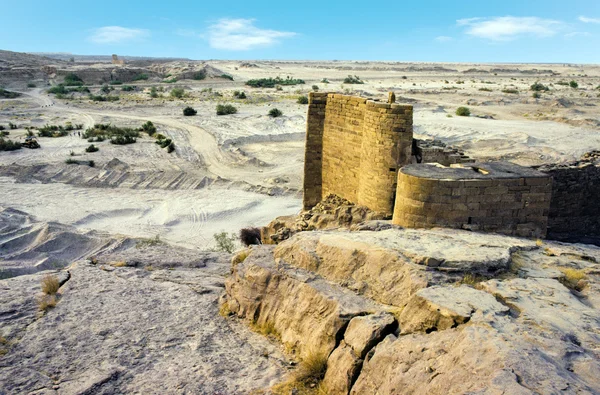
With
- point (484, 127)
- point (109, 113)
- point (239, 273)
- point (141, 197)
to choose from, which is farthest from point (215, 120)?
point (239, 273)

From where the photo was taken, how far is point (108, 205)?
17.1 metres

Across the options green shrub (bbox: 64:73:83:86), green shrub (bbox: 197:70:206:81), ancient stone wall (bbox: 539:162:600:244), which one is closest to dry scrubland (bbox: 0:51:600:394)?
ancient stone wall (bbox: 539:162:600:244)

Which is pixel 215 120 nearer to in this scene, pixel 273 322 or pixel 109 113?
pixel 109 113

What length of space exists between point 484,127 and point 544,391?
24.4m

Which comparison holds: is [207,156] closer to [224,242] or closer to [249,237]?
[249,237]

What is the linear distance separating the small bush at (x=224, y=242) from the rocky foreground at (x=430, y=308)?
5038 millimetres

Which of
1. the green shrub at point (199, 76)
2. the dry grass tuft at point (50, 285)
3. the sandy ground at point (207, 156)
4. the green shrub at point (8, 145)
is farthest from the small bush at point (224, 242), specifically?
the green shrub at point (199, 76)

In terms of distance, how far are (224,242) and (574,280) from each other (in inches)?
371

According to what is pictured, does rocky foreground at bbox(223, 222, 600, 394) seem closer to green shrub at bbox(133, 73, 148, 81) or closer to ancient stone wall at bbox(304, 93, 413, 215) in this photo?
ancient stone wall at bbox(304, 93, 413, 215)

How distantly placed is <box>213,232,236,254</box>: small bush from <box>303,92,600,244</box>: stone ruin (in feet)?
8.86

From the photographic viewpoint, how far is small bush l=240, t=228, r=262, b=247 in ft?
45.0

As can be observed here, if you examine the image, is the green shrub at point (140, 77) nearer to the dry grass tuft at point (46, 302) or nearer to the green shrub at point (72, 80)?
the green shrub at point (72, 80)

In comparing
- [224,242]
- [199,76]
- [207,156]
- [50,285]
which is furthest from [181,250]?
[199,76]

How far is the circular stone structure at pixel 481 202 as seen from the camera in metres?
7.60
